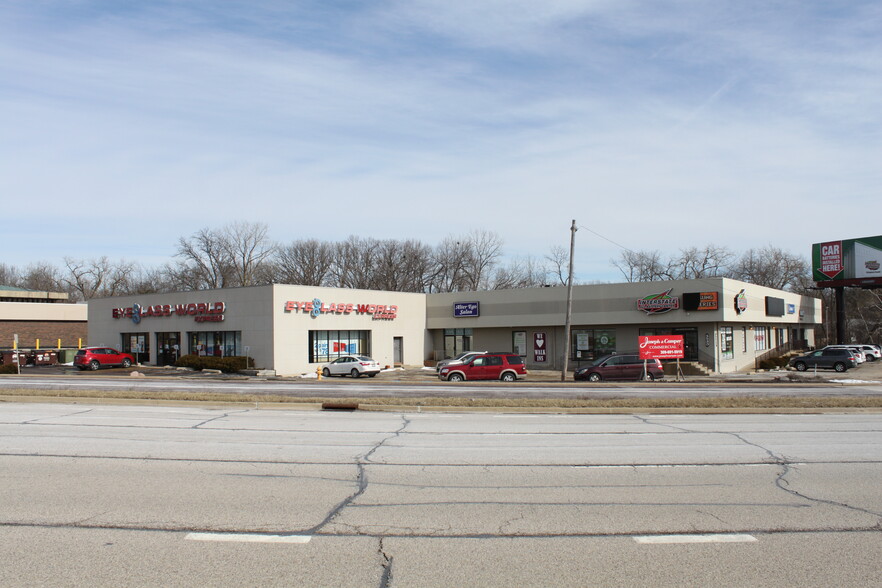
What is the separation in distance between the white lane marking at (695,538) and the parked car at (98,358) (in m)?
48.4

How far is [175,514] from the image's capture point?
7.60 m

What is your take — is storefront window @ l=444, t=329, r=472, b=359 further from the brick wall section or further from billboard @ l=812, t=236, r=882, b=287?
the brick wall section

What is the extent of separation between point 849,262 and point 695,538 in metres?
62.2

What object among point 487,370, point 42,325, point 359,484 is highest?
point 42,325

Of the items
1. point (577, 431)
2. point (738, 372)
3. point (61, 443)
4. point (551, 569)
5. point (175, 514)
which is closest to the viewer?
point (551, 569)

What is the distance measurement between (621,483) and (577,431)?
600cm

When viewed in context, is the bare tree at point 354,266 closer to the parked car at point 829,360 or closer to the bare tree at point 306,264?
the bare tree at point 306,264

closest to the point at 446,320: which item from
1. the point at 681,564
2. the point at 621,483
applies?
the point at 621,483

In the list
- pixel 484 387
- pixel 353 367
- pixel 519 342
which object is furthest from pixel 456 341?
pixel 484 387

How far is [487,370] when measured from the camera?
3756cm

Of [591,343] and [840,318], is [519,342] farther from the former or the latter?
[840,318]

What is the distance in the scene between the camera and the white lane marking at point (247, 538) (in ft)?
21.8

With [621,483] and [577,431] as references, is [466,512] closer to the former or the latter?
[621,483]

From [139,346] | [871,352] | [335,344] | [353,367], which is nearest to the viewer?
[353,367]
